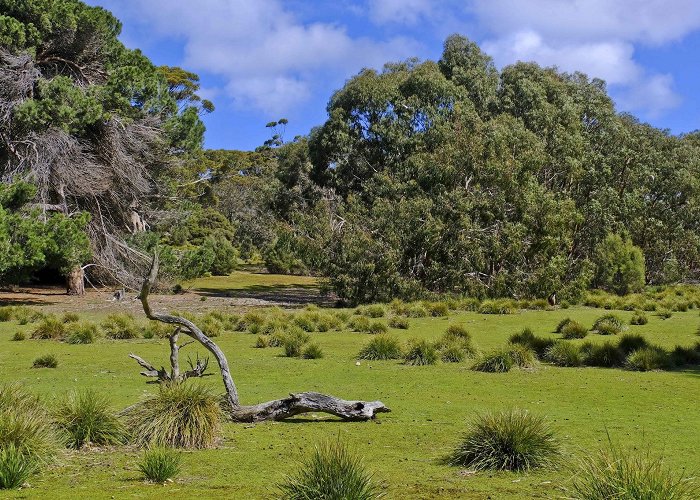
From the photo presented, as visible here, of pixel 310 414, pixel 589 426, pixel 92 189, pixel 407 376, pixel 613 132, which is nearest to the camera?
pixel 589 426

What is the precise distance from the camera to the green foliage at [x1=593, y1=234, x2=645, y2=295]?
39.7 metres

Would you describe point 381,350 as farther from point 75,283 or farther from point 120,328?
point 75,283

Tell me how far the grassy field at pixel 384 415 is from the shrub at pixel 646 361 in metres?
0.34

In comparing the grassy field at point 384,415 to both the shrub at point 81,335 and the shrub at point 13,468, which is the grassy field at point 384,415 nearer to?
the shrub at point 13,468


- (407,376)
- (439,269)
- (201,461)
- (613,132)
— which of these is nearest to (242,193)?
(613,132)

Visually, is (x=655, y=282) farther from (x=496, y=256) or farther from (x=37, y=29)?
(x=37, y=29)

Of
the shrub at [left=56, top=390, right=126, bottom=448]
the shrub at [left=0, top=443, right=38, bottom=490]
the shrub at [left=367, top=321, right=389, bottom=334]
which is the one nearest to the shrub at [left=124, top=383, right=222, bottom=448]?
the shrub at [left=56, top=390, right=126, bottom=448]

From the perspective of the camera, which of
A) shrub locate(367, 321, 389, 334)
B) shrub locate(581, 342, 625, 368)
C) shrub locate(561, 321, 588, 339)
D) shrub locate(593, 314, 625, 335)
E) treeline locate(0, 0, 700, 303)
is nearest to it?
shrub locate(581, 342, 625, 368)

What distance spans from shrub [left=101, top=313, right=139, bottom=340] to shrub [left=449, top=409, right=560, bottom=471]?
1522 cm

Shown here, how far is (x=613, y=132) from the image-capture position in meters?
45.0

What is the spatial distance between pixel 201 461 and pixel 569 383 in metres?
7.76

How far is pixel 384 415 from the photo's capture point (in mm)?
11312

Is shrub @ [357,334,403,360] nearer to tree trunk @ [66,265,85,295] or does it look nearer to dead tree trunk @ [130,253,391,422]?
dead tree trunk @ [130,253,391,422]

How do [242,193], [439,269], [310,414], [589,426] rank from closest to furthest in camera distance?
1. [589,426]
2. [310,414]
3. [439,269]
4. [242,193]
